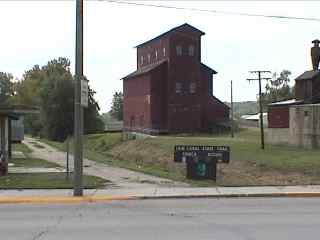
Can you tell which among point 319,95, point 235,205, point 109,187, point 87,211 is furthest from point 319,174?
point 319,95

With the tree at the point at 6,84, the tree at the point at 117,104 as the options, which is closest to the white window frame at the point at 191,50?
the tree at the point at 6,84

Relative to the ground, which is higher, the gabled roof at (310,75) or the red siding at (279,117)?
the gabled roof at (310,75)

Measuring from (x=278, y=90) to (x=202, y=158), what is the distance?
126413 millimetres

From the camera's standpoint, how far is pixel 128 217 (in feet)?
49.4

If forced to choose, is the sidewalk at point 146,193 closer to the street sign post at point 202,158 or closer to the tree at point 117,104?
the street sign post at point 202,158

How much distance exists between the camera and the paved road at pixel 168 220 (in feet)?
39.8

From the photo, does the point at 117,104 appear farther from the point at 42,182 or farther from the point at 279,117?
the point at 42,182

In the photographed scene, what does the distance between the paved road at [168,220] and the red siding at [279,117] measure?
3532cm

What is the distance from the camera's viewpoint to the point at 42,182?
24.0 m

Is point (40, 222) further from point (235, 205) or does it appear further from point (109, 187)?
point (109, 187)

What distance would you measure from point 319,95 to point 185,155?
35288 millimetres

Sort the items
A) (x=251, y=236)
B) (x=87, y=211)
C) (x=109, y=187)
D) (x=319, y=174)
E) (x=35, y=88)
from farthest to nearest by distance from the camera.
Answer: (x=35, y=88) < (x=319, y=174) < (x=109, y=187) < (x=87, y=211) < (x=251, y=236)

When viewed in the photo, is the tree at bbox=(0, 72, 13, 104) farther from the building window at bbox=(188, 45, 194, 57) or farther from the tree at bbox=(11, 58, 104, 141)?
the building window at bbox=(188, 45, 194, 57)

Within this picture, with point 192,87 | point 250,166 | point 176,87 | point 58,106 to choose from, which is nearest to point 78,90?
point 250,166
